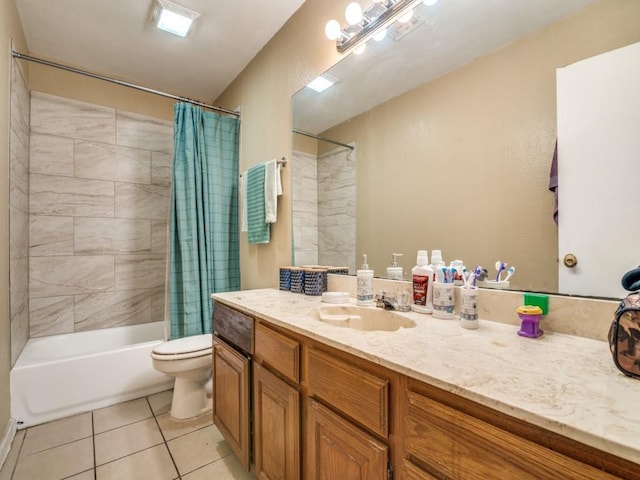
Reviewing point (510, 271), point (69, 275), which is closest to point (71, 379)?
point (69, 275)

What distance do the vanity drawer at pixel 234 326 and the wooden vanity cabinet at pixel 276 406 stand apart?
0.07 m

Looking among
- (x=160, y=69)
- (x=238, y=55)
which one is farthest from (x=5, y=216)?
(x=238, y=55)

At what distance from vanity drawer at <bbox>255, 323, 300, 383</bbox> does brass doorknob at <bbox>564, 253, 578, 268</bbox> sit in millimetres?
860

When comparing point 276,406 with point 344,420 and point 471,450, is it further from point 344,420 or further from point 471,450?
point 471,450

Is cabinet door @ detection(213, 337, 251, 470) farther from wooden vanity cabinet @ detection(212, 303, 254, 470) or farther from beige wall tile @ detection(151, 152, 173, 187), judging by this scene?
beige wall tile @ detection(151, 152, 173, 187)

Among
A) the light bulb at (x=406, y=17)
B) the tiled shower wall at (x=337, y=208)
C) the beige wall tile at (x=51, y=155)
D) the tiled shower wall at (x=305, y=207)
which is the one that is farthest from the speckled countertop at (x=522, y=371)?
the beige wall tile at (x=51, y=155)

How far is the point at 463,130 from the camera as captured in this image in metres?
1.12

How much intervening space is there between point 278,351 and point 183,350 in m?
1.05

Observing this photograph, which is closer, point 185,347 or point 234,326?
point 234,326

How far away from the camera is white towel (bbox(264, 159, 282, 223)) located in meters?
1.99

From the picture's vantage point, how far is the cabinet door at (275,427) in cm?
99

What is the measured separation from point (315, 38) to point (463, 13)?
0.93 meters

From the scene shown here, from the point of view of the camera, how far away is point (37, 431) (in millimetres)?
1745

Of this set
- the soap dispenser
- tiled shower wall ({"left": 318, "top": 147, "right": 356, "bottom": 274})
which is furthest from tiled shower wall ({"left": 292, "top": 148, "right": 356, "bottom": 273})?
the soap dispenser
